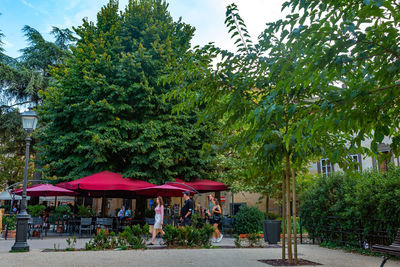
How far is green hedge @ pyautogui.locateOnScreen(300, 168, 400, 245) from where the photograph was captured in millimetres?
9719

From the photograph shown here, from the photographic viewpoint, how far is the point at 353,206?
11.2m

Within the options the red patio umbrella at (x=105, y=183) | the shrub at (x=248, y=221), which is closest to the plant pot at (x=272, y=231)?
the shrub at (x=248, y=221)

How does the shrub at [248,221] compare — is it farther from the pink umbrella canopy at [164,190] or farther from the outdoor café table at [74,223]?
the outdoor café table at [74,223]

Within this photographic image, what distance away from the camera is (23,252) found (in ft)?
34.2

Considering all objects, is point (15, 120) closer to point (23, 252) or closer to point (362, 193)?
point (23, 252)

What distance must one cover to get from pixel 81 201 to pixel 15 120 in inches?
549

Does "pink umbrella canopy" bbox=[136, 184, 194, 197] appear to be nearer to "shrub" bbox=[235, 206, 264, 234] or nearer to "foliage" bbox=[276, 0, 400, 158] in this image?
"shrub" bbox=[235, 206, 264, 234]

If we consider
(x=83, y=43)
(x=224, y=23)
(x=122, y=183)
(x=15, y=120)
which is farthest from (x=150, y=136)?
(x=15, y=120)

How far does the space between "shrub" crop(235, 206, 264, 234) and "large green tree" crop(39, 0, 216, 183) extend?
389 centimetres

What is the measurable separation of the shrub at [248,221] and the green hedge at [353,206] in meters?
3.46

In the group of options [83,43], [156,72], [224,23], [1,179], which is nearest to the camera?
[224,23]

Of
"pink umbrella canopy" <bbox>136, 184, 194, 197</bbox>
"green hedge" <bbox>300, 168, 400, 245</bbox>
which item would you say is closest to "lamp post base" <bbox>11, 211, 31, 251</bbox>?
"pink umbrella canopy" <bbox>136, 184, 194, 197</bbox>

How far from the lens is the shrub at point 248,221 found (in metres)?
17.6

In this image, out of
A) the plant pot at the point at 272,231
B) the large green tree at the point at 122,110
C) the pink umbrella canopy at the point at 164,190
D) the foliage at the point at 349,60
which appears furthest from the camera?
the large green tree at the point at 122,110
